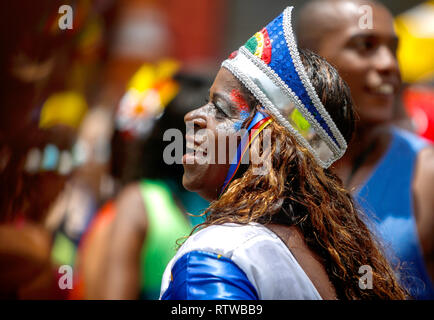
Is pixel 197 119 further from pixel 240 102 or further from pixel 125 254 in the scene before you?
pixel 125 254

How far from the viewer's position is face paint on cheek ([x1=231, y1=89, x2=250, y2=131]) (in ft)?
4.17

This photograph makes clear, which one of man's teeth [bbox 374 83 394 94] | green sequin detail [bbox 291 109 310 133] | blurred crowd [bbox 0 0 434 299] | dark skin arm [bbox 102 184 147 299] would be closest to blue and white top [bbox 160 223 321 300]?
green sequin detail [bbox 291 109 310 133]

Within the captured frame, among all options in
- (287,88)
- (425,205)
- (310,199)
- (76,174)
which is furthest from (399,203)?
(76,174)

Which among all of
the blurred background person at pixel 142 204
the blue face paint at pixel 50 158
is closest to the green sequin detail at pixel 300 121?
the blurred background person at pixel 142 204

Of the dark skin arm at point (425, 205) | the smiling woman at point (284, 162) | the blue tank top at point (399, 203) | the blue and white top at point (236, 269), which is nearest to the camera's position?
the blue and white top at point (236, 269)

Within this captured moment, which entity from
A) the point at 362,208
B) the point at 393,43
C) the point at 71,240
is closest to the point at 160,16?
the point at 71,240

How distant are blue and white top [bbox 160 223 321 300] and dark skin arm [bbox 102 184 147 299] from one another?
120 cm

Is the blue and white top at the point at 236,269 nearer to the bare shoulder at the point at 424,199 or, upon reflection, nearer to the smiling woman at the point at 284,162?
the smiling woman at the point at 284,162

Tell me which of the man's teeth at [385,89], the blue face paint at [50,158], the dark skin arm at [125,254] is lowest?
the dark skin arm at [125,254]

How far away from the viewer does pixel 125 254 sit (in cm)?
235

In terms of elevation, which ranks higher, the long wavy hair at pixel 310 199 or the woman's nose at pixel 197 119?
the woman's nose at pixel 197 119

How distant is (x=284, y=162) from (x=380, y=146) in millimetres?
975

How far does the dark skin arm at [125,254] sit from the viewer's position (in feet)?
7.68

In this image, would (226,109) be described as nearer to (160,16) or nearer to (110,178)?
(110,178)
